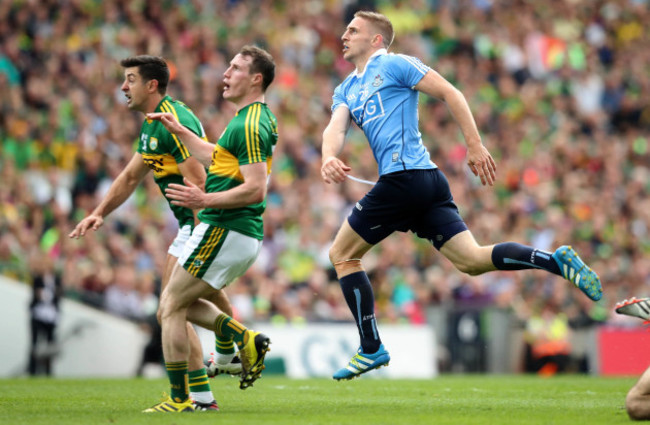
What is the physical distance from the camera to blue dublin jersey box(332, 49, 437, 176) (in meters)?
8.03

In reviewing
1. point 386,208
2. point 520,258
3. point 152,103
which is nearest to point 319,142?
point 152,103

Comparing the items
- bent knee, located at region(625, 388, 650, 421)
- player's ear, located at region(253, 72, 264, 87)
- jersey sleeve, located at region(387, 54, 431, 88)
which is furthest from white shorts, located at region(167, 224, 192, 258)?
bent knee, located at region(625, 388, 650, 421)

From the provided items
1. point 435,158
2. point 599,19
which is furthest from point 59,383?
point 599,19

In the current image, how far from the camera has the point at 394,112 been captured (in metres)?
8.09

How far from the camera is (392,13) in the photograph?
23000 millimetres

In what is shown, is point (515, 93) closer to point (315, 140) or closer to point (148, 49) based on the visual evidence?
point (315, 140)

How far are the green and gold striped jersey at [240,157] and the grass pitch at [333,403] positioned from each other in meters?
1.36

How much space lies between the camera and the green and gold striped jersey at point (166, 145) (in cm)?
809

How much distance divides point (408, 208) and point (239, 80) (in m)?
1.57

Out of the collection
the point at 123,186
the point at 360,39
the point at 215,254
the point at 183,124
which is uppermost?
the point at 360,39

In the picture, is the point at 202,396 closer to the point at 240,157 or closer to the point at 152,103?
the point at 240,157

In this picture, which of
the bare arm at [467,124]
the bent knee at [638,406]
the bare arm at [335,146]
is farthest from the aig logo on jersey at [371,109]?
the bent knee at [638,406]

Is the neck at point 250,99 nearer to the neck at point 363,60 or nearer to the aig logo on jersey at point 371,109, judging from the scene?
the aig logo on jersey at point 371,109

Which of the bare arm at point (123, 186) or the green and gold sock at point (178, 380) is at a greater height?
the bare arm at point (123, 186)
